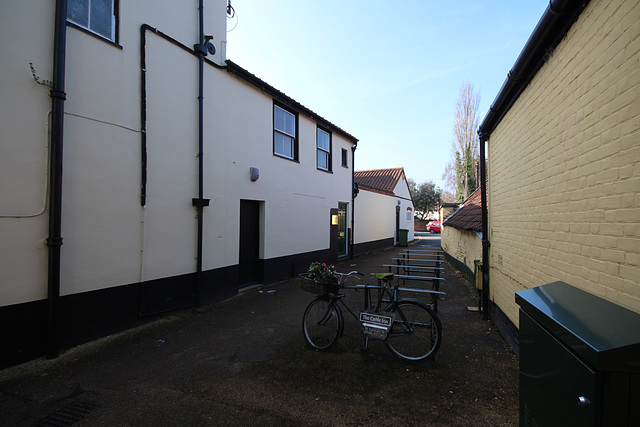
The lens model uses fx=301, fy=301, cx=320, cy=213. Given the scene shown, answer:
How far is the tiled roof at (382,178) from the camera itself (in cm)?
1898

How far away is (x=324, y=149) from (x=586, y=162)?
878cm

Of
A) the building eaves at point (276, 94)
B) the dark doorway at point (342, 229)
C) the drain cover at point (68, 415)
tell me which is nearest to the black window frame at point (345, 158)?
the building eaves at point (276, 94)

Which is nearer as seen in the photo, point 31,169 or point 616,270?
point 616,270

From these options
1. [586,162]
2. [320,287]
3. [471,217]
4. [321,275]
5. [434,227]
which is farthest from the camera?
[434,227]

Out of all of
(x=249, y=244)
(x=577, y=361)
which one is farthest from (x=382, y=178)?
(x=577, y=361)

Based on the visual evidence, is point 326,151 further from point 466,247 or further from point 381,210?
point 381,210

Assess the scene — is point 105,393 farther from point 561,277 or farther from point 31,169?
point 561,277

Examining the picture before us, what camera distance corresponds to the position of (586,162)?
227 cm

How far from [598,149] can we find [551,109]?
102 cm

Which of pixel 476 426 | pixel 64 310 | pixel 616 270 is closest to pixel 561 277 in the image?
pixel 616 270

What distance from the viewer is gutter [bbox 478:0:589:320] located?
244 cm

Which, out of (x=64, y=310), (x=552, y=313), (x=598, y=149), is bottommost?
(x=64, y=310)

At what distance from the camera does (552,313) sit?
1511 mm

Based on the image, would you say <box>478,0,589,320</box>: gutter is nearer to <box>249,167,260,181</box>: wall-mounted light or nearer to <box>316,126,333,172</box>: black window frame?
<box>249,167,260,181</box>: wall-mounted light
